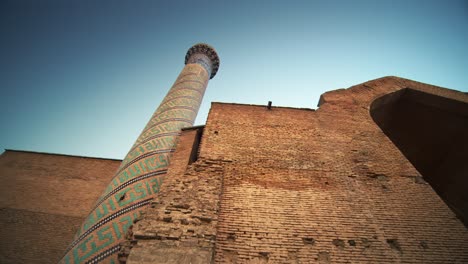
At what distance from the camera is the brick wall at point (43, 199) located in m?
4.72

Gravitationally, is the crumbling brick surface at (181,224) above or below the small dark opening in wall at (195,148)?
below

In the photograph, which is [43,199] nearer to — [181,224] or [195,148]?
[195,148]

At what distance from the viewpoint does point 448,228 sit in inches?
93.0

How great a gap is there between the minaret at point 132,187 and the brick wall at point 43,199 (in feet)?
7.53

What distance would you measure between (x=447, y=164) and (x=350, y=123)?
3.82 m

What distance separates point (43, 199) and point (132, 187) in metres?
3.91

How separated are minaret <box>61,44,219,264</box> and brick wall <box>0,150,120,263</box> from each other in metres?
2.30

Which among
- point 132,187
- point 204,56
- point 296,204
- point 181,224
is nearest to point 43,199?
point 132,187

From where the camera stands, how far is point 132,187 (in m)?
3.46

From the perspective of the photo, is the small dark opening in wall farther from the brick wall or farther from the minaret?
the brick wall

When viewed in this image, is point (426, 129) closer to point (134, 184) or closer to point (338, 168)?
point (338, 168)

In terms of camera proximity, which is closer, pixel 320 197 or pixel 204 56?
pixel 320 197

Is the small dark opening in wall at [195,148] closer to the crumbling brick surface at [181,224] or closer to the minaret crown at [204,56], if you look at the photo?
the crumbling brick surface at [181,224]

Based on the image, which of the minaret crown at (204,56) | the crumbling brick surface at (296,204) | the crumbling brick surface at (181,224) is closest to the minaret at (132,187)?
the crumbling brick surface at (296,204)
